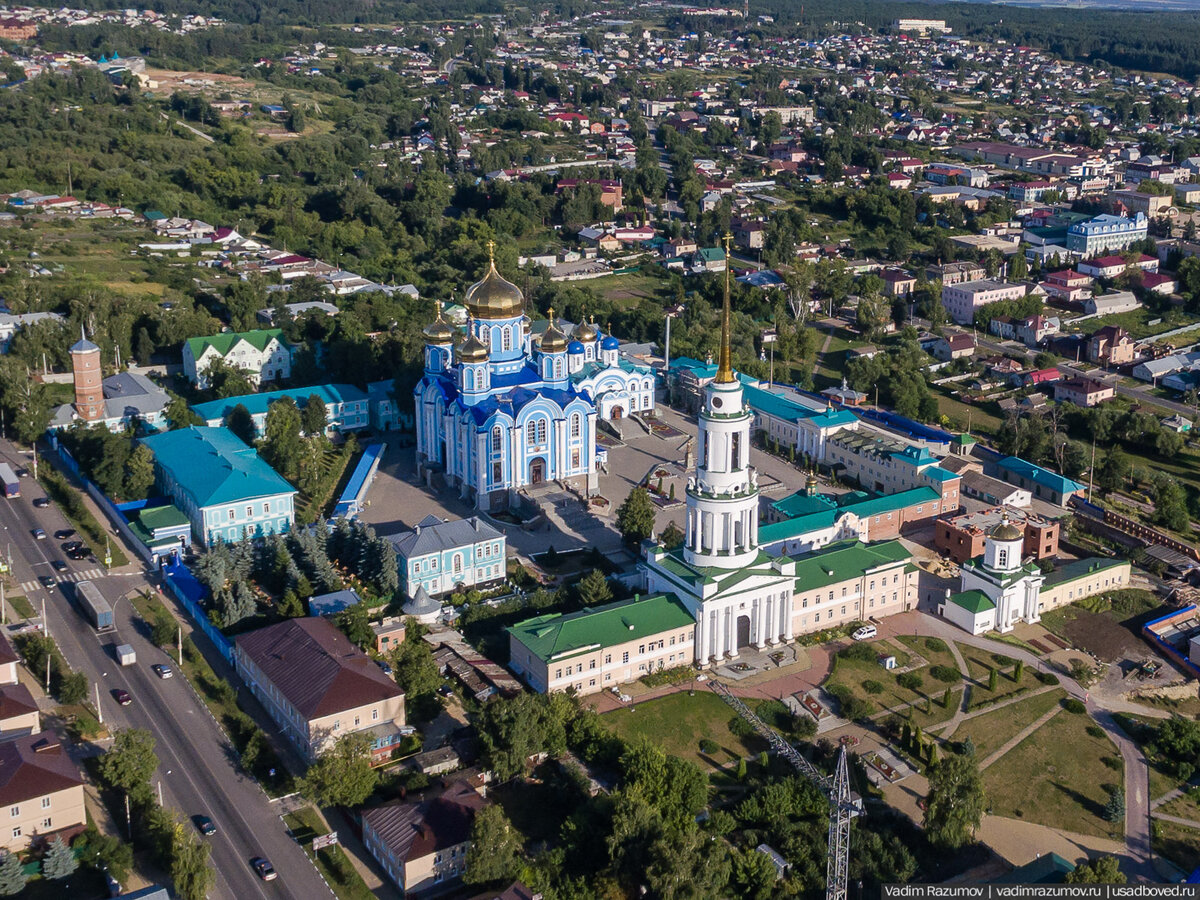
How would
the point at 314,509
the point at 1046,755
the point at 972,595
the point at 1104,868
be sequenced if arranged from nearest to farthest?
the point at 1104,868
the point at 1046,755
the point at 972,595
the point at 314,509

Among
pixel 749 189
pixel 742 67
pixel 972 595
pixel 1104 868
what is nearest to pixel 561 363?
pixel 972 595

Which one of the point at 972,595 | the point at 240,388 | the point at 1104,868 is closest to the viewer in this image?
the point at 1104,868

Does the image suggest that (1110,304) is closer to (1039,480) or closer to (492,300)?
(1039,480)

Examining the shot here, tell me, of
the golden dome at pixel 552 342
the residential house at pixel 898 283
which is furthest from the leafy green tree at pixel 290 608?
the residential house at pixel 898 283

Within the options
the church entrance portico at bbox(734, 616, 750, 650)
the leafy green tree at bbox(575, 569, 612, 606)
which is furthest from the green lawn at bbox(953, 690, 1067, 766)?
the leafy green tree at bbox(575, 569, 612, 606)

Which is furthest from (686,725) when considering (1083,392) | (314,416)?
(1083,392)

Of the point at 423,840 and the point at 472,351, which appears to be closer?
the point at 423,840

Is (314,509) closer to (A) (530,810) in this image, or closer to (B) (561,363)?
(B) (561,363)
